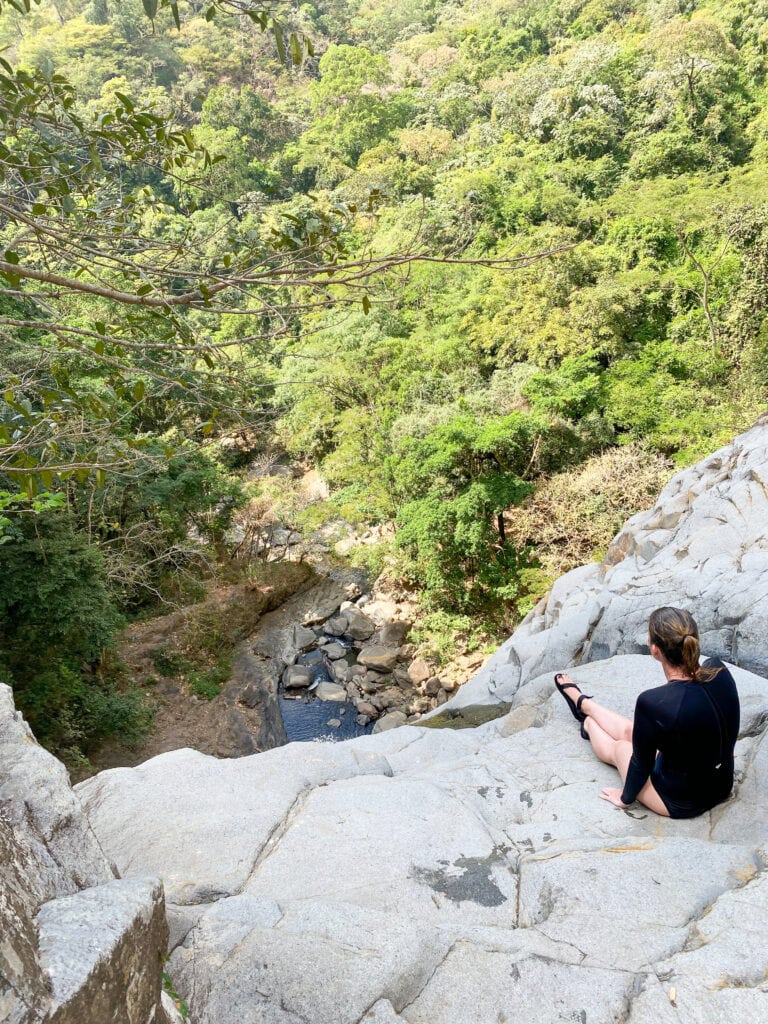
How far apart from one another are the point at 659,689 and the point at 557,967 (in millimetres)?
1195

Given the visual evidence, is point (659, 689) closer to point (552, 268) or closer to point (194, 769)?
point (194, 769)

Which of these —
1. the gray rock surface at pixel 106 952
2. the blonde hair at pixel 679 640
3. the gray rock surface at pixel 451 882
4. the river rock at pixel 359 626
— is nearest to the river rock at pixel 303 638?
the river rock at pixel 359 626

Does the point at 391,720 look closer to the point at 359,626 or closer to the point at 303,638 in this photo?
the point at 359,626

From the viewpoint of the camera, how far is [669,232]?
15.8m

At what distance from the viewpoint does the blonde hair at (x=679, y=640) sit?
262cm

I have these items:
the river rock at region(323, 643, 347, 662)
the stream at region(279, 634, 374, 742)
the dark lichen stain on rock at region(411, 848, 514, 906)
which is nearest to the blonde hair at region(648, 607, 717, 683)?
the dark lichen stain on rock at region(411, 848, 514, 906)

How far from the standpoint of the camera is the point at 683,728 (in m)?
2.63

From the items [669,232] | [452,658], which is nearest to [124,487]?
[452,658]

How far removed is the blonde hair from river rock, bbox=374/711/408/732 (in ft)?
25.9

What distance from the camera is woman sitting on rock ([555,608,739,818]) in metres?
2.62

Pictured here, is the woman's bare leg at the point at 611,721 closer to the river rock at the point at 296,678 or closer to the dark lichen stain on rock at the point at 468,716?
the dark lichen stain on rock at the point at 468,716

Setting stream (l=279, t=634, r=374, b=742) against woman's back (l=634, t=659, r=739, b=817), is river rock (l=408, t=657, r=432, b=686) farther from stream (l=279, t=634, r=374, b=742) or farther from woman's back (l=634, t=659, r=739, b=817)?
woman's back (l=634, t=659, r=739, b=817)

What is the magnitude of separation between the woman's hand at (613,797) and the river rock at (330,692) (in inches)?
324

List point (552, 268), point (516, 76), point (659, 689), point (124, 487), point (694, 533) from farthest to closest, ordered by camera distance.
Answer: point (516, 76) → point (552, 268) → point (124, 487) → point (694, 533) → point (659, 689)
